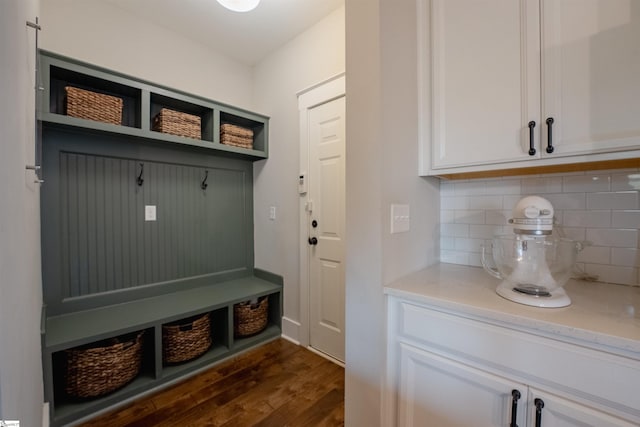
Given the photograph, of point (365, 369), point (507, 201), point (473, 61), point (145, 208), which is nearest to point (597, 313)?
point (507, 201)

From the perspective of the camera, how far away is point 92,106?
1.71 metres

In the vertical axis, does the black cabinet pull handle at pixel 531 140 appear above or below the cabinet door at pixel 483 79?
below

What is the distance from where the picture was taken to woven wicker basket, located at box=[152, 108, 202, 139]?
2021 millimetres

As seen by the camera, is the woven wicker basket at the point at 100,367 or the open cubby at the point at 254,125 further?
the open cubby at the point at 254,125

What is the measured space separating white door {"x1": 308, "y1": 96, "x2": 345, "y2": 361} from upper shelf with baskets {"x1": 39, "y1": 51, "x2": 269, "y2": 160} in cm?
70

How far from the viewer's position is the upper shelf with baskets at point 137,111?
1.62 metres

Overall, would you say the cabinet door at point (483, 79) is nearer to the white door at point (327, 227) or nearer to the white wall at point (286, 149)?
the white door at point (327, 227)

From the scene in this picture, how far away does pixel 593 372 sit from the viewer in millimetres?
695

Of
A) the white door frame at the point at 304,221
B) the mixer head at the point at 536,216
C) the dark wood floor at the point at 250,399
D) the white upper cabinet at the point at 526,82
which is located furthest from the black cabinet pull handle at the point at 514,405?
the white door frame at the point at 304,221

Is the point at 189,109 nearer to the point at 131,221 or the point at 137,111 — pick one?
the point at 137,111

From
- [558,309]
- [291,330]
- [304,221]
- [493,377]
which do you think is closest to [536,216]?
[558,309]

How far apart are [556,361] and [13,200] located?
4.81 feet

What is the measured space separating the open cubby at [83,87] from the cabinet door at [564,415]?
2.67 meters

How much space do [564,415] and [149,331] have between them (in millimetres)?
2225
